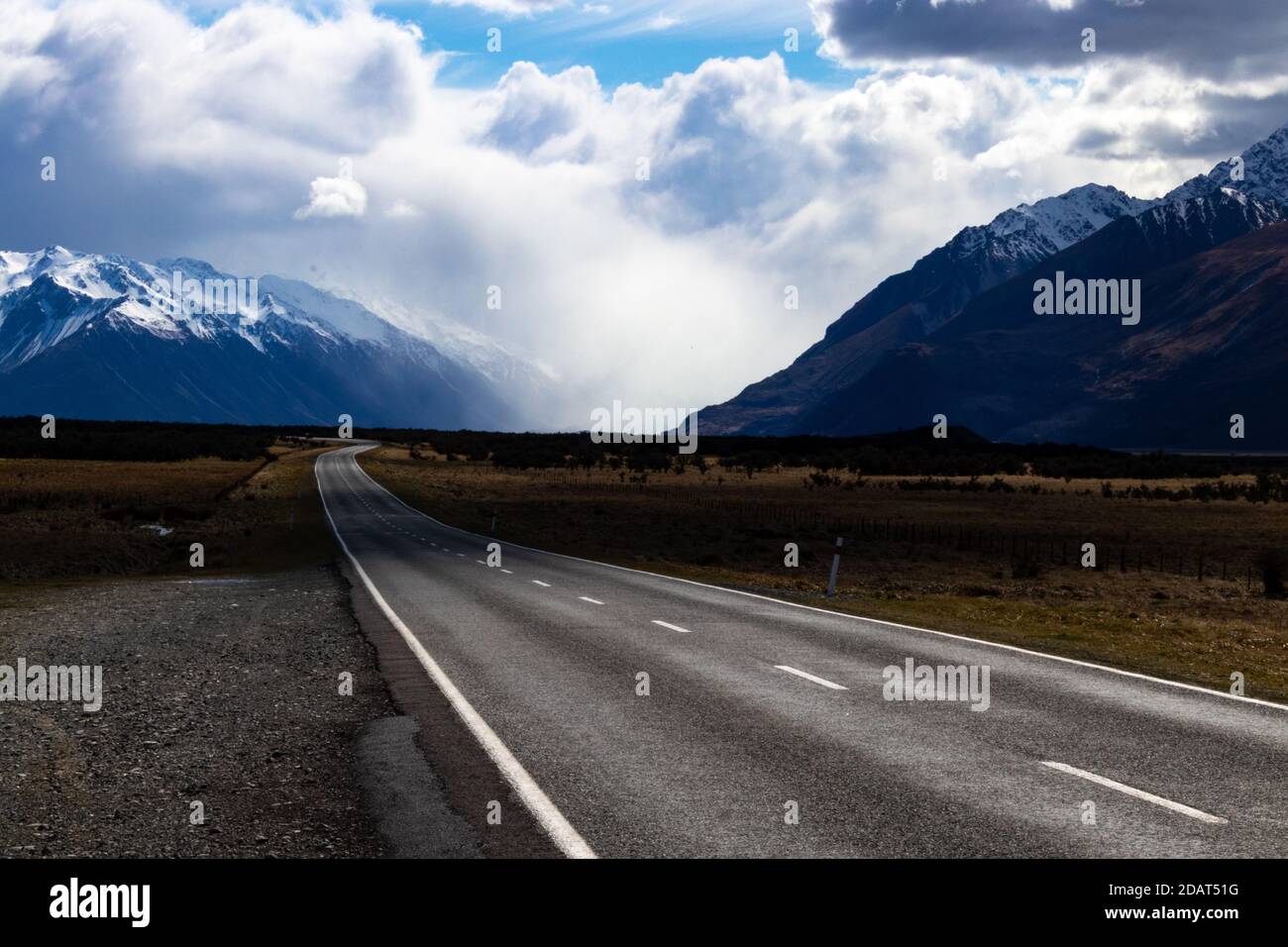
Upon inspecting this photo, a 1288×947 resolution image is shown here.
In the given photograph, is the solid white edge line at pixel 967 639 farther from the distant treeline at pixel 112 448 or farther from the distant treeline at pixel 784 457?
the distant treeline at pixel 112 448

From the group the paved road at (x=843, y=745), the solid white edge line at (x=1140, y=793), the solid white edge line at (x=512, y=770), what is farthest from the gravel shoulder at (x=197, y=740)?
the solid white edge line at (x=1140, y=793)

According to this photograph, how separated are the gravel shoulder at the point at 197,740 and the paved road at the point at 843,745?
1.38 meters

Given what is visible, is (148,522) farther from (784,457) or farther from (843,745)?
(784,457)

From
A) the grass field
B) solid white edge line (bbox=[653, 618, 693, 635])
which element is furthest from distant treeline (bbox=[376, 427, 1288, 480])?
solid white edge line (bbox=[653, 618, 693, 635])

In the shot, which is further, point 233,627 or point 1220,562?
point 1220,562

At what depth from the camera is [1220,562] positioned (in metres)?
42.6

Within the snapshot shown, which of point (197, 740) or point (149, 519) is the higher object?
point (149, 519)

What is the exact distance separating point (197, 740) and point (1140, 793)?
799 cm

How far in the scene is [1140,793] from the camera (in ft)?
28.1

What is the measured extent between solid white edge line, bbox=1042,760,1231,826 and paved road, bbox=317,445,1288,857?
2 centimetres

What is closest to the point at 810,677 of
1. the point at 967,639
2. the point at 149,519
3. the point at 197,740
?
the point at 967,639
